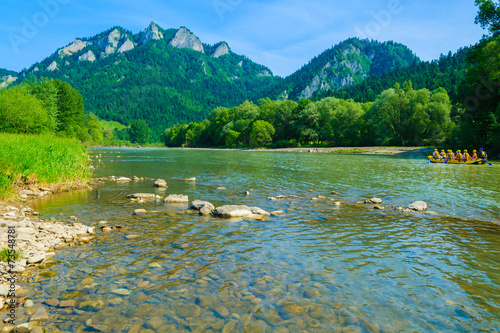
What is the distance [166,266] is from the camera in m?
8.05

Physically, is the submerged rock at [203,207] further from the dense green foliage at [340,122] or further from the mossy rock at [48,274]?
the dense green foliage at [340,122]

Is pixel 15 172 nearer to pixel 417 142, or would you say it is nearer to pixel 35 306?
pixel 35 306

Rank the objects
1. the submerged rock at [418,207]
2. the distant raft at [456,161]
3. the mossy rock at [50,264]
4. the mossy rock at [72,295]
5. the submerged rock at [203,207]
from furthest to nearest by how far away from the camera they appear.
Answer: the distant raft at [456,161]
the submerged rock at [418,207]
the submerged rock at [203,207]
the mossy rock at [50,264]
the mossy rock at [72,295]

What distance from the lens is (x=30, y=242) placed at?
8953 mm

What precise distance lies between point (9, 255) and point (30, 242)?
1.32m

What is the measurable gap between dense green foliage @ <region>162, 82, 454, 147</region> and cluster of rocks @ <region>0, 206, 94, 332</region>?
299 ft

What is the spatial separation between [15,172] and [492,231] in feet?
78.6

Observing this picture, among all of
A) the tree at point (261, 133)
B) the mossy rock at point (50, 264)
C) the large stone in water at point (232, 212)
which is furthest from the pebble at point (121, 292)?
the tree at point (261, 133)

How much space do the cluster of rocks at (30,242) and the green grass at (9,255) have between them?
7cm

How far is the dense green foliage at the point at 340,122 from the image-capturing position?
8556 cm

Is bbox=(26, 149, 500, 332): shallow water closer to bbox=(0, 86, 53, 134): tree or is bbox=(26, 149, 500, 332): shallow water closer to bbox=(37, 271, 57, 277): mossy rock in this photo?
bbox=(37, 271, 57, 277): mossy rock

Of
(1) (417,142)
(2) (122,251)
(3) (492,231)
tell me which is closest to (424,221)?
(3) (492,231)

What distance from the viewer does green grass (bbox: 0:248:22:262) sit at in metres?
7.59

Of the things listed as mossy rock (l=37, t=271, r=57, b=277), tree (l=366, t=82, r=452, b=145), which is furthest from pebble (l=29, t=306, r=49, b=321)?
tree (l=366, t=82, r=452, b=145)
